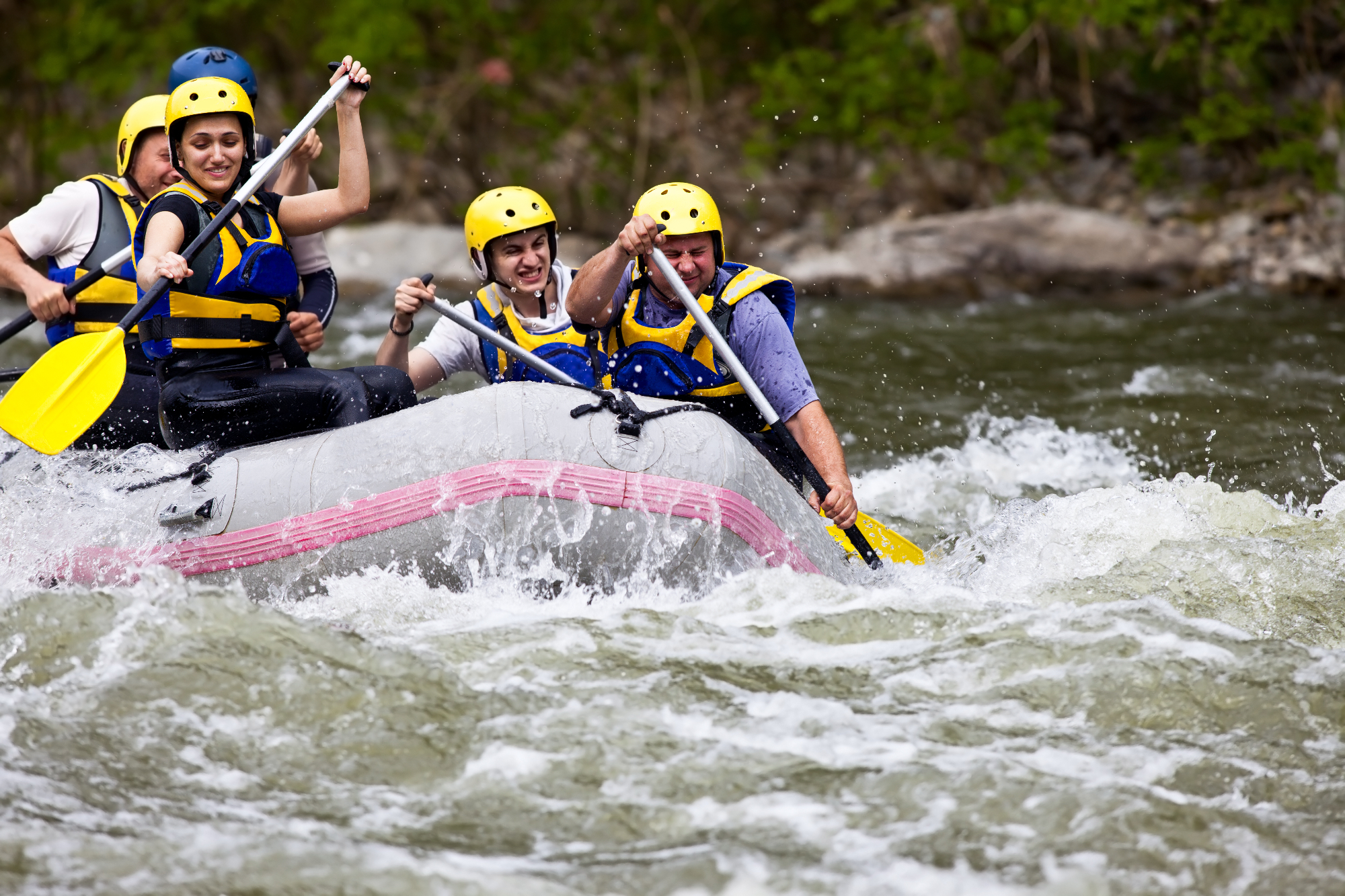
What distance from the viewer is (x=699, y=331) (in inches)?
171

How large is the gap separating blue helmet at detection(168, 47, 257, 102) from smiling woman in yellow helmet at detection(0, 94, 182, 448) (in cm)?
23

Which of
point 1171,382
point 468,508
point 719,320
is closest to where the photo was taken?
point 468,508

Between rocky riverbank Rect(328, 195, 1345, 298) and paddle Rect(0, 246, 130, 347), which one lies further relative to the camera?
rocky riverbank Rect(328, 195, 1345, 298)

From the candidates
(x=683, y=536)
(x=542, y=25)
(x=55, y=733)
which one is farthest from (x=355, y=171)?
(x=542, y=25)

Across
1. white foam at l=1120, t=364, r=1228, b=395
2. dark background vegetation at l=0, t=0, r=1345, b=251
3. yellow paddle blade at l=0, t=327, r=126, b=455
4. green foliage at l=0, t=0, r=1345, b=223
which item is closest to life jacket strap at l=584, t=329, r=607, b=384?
yellow paddle blade at l=0, t=327, r=126, b=455

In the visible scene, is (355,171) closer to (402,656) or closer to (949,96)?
(402,656)

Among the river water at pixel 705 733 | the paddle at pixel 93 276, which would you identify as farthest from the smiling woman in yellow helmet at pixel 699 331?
the paddle at pixel 93 276

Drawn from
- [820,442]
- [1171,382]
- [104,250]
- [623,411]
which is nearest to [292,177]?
[104,250]

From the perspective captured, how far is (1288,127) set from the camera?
1088cm

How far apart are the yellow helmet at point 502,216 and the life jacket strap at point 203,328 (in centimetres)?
73

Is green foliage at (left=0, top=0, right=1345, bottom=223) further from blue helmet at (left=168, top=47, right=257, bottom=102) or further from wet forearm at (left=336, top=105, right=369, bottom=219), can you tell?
wet forearm at (left=336, top=105, right=369, bottom=219)

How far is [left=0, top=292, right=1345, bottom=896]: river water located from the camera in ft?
8.60

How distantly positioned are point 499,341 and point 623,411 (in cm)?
54

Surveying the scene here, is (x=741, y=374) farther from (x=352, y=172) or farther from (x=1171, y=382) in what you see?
(x=1171, y=382)
